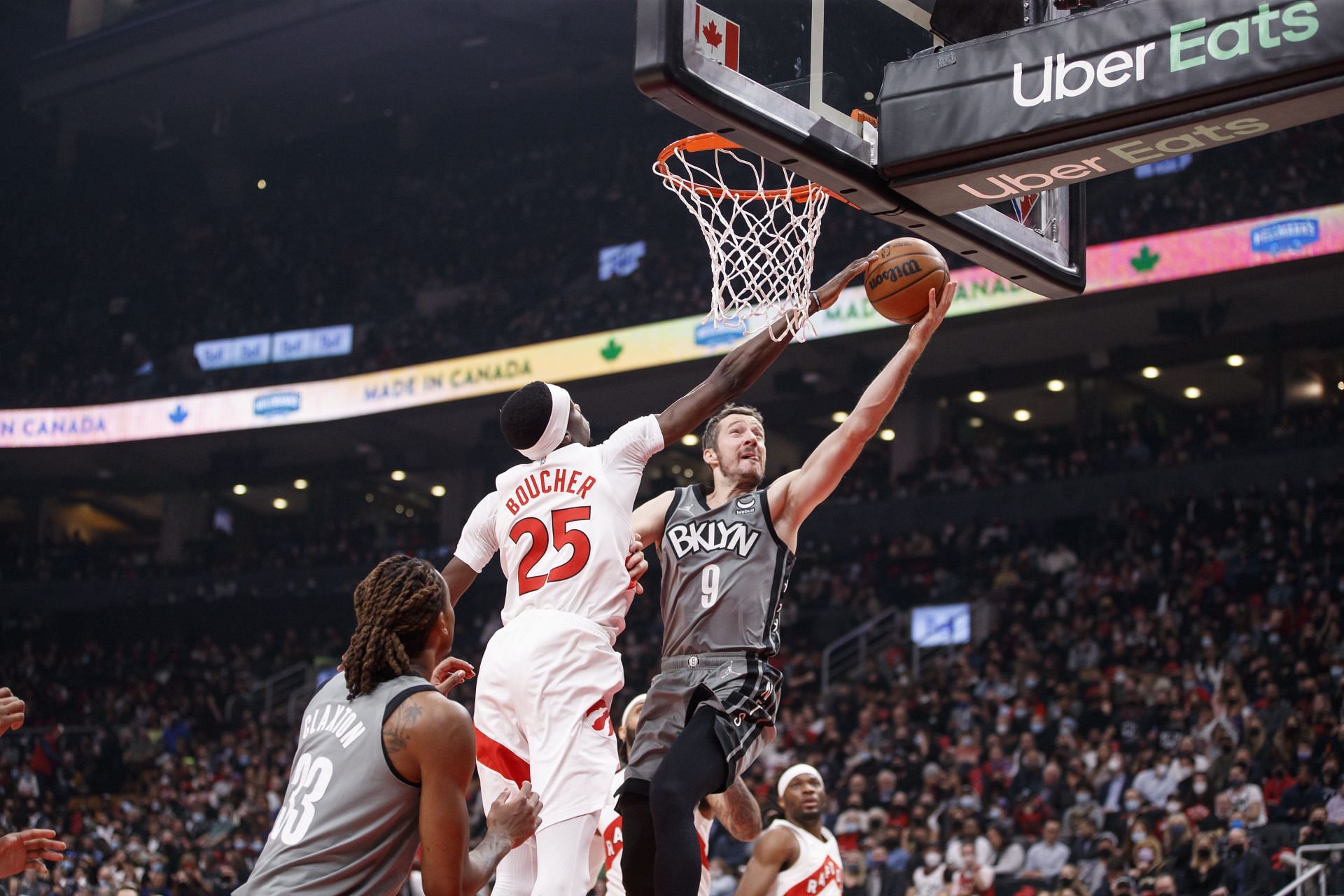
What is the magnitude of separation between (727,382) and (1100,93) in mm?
1433

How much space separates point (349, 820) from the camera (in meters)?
3.16

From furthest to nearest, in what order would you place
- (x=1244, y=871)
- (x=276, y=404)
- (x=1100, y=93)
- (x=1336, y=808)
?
(x=276, y=404) → (x=1336, y=808) → (x=1244, y=871) → (x=1100, y=93)

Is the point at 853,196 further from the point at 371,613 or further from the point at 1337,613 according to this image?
the point at 1337,613

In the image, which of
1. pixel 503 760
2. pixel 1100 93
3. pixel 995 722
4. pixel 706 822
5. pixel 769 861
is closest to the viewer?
pixel 1100 93

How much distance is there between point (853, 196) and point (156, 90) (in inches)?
1152

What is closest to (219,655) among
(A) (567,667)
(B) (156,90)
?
(B) (156,90)

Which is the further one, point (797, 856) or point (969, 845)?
point (969, 845)

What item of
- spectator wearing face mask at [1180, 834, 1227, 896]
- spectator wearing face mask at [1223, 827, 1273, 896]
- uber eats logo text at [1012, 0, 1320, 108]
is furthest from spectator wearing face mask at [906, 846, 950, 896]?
uber eats logo text at [1012, 0, 1320, 108]

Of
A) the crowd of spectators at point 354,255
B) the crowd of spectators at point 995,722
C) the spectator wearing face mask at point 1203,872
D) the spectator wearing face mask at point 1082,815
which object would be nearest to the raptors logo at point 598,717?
the crowd of spectators at point 995,722

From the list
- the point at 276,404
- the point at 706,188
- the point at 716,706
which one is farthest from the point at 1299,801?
the point at 276,404

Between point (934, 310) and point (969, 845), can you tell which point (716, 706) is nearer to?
point (934, 310)

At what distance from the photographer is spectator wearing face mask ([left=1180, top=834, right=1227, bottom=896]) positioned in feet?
34.7

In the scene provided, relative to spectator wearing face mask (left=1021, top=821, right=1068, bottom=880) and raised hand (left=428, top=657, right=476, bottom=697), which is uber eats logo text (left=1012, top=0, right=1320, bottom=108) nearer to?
raised hand (left=428, top=657, right=476, bottom=697)

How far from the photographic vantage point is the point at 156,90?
3067cm
